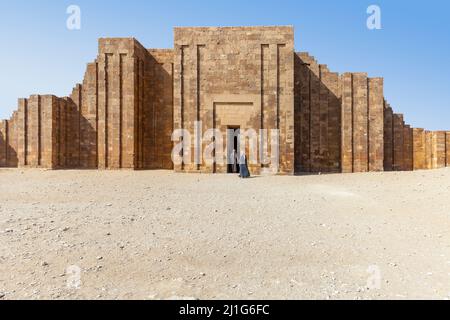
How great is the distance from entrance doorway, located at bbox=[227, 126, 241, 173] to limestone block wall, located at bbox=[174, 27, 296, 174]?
42cm

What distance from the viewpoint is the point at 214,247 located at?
427cm

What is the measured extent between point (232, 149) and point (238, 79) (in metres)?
4.10

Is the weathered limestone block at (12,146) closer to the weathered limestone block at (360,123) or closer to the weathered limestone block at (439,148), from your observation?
the weathered limestone block at (360,123)

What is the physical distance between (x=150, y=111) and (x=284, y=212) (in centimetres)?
1499

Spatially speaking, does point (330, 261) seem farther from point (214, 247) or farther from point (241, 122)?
point (241, 122)

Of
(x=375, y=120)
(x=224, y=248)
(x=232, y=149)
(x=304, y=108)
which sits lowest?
(x=224, y=248)

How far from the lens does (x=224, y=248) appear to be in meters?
4.23

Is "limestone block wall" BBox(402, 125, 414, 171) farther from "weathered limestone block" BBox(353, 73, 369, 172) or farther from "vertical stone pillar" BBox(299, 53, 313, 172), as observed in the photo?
"vertical stone pillar" BBox(299, 53, 313, 172)

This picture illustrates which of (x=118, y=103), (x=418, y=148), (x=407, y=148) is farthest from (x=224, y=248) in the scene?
(x=418, y=148)

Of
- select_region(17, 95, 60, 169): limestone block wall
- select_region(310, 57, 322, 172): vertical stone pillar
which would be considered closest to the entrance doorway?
select_region(310, 57, 322, 172): vertical stone pillar

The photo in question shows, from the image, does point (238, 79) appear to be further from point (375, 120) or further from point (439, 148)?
point (439, 148)

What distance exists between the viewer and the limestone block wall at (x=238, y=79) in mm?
15750

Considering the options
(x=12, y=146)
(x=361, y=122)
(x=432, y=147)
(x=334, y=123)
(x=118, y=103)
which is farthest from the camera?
(x=432, y=147)

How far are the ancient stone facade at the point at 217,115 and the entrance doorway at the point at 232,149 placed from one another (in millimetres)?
240
